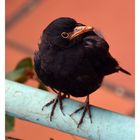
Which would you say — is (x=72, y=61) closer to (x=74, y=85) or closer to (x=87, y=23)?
(x=74, y=85)

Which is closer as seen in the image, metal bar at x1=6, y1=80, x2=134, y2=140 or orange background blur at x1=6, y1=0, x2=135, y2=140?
metal bar at x1=6, y1=80, x2=134, y2=140

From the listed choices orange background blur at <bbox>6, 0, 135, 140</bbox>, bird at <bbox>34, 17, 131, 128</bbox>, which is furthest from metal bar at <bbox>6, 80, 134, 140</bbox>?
orange background blur at <bbox>6, 0, 135, 140</bbox>

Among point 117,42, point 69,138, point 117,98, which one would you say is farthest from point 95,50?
point 117,98

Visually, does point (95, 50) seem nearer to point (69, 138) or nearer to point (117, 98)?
point (69, 138)

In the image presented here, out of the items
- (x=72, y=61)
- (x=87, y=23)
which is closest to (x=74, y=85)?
(x=72, y=61)

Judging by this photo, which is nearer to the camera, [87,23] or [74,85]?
[74,85]

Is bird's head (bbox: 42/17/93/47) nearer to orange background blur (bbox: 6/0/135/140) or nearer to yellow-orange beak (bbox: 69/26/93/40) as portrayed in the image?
yellow-orange beak (bbox: 69/26/93/40)
